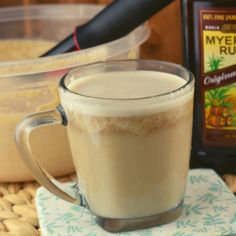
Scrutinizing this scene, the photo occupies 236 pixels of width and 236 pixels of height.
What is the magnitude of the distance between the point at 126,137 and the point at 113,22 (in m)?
0.22

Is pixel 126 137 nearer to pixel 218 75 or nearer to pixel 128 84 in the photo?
pixel 128 84

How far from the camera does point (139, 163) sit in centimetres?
57

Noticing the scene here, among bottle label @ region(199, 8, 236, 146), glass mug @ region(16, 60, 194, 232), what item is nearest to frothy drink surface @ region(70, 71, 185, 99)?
glass mug @ region(16, 60, 194, 232)

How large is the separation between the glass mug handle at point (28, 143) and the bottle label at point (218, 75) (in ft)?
0.62

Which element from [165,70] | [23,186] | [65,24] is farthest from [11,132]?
[65,24]

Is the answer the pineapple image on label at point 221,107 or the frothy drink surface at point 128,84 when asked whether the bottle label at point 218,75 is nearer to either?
the pineapple image on label at point 221,107

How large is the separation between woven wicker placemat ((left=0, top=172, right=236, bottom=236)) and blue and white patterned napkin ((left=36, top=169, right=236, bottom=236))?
21mm

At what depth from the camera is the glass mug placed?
0.56 meters

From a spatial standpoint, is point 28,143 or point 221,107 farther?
point 221,107

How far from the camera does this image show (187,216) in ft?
2.05

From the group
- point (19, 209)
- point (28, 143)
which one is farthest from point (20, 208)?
point (28, 143)

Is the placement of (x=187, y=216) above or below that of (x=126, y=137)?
below

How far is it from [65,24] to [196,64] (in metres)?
0.32

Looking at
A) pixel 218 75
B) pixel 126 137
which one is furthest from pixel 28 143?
pixel 218 75
